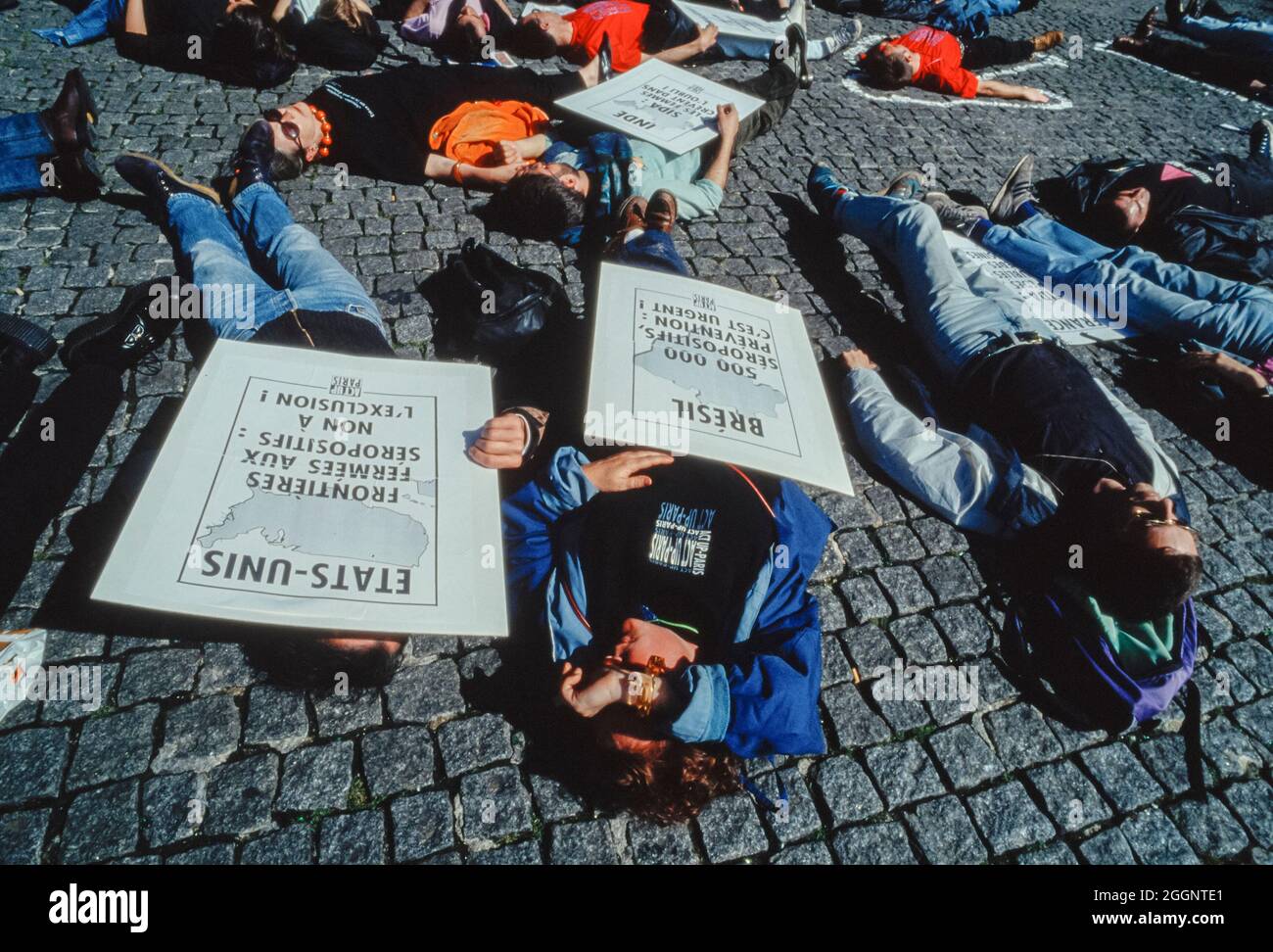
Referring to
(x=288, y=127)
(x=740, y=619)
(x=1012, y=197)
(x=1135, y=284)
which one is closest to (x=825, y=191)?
(x=1012, y=197)

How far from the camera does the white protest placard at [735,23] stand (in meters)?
7.18

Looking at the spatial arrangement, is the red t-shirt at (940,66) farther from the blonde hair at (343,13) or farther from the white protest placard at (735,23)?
the blonde hair at (343,13)

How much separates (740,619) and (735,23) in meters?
7.09

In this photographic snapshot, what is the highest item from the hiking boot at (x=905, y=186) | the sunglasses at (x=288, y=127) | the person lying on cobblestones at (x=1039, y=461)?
the hiking boot at (x=905, y=186)

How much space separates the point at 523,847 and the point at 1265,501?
15.1 feet

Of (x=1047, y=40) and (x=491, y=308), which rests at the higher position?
(x=1047, y=40)

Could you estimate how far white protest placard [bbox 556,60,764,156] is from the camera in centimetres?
517

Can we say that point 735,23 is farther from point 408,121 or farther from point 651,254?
point 651,254

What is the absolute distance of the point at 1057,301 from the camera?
16.1 ft

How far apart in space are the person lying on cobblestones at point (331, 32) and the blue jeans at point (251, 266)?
8.13 ft

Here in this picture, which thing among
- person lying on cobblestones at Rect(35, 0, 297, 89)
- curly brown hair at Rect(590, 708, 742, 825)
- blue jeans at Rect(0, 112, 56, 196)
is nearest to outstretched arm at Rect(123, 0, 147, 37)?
person lying on cobblestones at Rect(35, 0, 297, 89)

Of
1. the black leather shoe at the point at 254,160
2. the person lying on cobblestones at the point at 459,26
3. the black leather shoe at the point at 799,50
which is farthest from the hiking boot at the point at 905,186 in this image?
the black leather shoe at the point at 254,160
